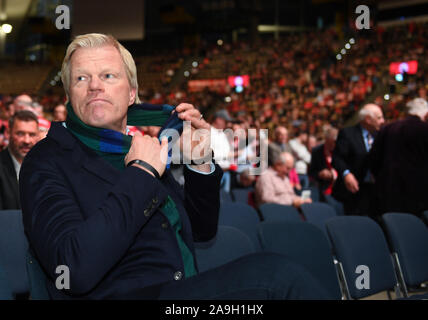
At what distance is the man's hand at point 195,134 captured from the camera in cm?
162

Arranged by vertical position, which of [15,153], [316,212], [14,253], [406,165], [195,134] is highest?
[195,134]

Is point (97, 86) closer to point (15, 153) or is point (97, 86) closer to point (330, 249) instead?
point (330, 249)

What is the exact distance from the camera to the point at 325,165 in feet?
21.0

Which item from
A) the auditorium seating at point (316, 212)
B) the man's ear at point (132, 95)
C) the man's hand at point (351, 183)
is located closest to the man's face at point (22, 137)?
the man's ear at point (132, 95)

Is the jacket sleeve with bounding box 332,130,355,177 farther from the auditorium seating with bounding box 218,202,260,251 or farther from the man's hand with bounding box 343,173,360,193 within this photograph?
the auditorium seating with bounding box 218,202,260,251

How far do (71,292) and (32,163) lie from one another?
0.38 metres

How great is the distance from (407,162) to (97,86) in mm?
3622

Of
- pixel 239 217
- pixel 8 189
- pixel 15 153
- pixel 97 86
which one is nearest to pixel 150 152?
pixel 97 86

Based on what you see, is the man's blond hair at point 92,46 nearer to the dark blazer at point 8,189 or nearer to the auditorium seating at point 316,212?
the dark blazer at point 8,189

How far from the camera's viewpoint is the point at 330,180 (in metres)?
6.33

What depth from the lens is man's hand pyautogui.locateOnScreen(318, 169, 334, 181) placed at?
247 inches

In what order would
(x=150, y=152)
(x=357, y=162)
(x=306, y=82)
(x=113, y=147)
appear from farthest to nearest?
(x=306, y=82) → (x=357, y=162) → (x=113, y=147) → (x=150, y=152)

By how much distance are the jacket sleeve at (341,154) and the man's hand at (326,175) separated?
48.2 inches

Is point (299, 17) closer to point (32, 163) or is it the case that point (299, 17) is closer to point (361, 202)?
point (361, 202)
